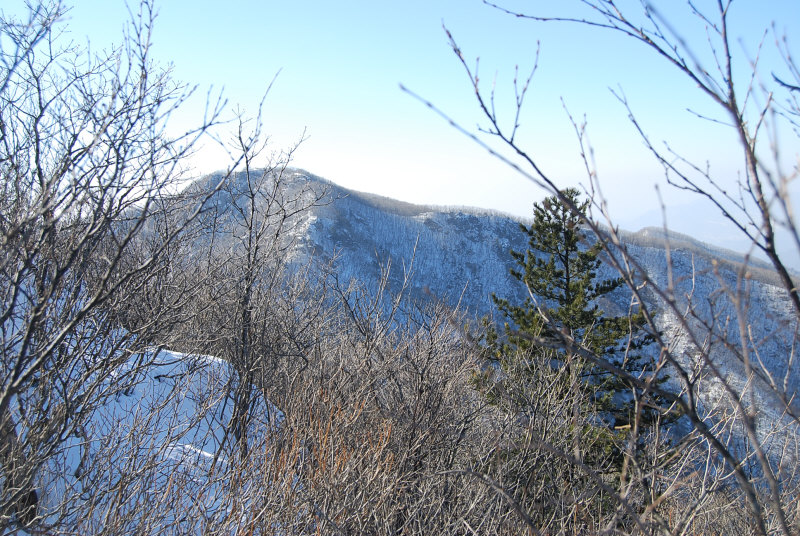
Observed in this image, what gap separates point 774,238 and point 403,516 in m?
4.63

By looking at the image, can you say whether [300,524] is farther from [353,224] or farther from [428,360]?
[353,224]

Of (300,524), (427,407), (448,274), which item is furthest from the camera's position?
(448,274)

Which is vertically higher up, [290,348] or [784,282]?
[784,282]

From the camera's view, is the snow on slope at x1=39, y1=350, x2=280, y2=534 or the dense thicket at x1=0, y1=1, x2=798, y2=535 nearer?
the dense thicket at x1=0, y1=1, x2=798, y2=535

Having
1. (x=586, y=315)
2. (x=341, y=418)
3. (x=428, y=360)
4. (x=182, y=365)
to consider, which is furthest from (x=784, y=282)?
(x=586, y=315)

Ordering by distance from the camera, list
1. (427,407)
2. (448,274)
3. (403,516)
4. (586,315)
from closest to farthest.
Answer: (403,516), (427,407), (586,315), (448,274)

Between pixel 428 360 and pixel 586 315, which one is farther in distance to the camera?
pixel 586 315

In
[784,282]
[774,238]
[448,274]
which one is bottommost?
[448,274]

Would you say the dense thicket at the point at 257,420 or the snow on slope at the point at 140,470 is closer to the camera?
the dense thicket at the point at 257,420

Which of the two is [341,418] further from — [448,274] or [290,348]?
[448,274]

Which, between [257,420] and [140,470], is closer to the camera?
[140,470]

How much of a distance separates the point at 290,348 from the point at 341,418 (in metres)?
5.29

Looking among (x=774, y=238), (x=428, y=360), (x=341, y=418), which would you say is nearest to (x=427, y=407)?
(x=428, y=360)

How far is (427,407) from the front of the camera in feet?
22.0
